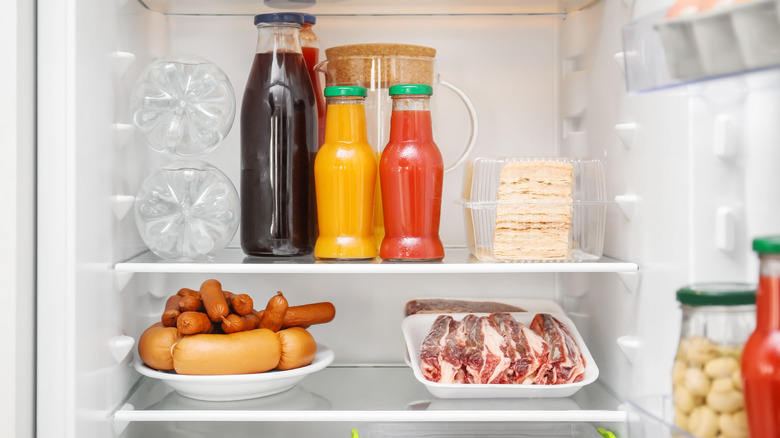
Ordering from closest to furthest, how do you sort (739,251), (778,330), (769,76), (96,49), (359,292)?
1. (778,330)
2. (769,76)
3. (739,251)
4. (96,49)
5. (359,292)

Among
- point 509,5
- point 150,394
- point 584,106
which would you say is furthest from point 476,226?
point 150,394

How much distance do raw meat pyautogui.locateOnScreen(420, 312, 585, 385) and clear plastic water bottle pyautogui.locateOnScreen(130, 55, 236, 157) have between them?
0.53 metres

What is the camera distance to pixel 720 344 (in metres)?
0.75

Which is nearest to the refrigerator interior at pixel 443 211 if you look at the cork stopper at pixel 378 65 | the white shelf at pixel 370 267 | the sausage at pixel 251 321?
the white shelf at pixel 370 267

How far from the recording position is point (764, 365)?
661mm

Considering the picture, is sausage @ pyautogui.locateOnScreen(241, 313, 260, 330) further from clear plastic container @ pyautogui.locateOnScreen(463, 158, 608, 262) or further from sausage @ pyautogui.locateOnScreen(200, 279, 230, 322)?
clear plastic container @ pyautogui.locateOnScreen(463, 158, 608, 262)

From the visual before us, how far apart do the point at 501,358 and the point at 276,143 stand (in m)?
0.54

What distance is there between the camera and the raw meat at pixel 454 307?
156 cm

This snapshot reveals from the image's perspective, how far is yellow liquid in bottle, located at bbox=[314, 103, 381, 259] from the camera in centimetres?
130

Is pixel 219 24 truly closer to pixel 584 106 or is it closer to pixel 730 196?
pixel 584 106

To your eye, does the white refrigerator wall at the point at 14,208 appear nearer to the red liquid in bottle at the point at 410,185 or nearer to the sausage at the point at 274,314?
the sausage at the point at 274,314

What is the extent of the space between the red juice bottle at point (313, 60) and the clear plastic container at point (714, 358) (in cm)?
85

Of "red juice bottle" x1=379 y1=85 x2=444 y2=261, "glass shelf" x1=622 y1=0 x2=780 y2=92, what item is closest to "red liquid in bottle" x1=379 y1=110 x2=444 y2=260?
"red juice bottle" x1=379 y1=85 x2=444 y2=261

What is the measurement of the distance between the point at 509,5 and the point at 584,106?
264 mm
